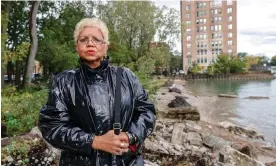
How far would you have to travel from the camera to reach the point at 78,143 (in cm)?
183

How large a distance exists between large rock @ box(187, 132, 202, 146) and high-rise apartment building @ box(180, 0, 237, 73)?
87.6m

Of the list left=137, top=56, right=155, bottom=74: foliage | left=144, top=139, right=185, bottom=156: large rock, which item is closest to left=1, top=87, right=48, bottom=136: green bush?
left=144, top=139, right=185, bottom=156: large rock

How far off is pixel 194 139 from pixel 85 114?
17.9ft

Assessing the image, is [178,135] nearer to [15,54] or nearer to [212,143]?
[212,143]

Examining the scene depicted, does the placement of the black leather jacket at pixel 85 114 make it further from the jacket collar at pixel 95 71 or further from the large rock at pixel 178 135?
the large rock at pixel 178 135

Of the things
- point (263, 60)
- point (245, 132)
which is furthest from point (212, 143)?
point (263, 60)

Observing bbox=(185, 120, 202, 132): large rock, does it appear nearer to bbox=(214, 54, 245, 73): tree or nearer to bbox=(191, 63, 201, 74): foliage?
bbox=(214, 54, 245, 73): tree

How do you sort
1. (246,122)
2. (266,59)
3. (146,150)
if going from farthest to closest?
(266,59)
(246,122)
(146,150)

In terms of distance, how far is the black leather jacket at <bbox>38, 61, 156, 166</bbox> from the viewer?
187 centimetres

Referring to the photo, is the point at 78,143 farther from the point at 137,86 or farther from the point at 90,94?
the point at 137,86

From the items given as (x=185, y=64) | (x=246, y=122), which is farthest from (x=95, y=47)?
(x=185, y=64)

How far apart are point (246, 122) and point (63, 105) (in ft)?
54.4

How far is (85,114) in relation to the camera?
1921 millimetres

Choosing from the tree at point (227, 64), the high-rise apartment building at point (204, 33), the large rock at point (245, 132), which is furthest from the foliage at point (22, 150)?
the high-rise apartment building at point (204, 33)
